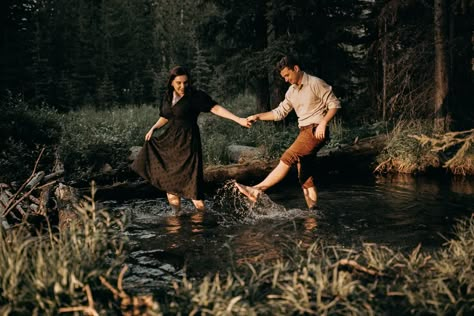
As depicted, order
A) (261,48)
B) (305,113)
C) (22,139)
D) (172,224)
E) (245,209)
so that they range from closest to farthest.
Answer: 1. (172,224)
2. (305,113)
3. (245,209)
4. (22,139)
5. (261,48)

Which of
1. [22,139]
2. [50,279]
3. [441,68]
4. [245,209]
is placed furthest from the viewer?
[441,68]

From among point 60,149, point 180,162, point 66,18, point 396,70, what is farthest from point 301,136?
point 66,18

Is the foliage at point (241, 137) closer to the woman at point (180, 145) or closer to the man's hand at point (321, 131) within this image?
the woman at point (180, 145)

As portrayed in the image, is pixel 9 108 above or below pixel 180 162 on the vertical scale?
above

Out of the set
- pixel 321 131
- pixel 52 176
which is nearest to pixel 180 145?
pixel 321 131

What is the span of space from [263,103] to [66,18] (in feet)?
64.7

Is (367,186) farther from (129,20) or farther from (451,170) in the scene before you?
(129,20)

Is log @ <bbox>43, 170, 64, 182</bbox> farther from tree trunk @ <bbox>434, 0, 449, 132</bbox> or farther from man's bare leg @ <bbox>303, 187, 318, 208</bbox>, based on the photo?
tree trunk @ <bbox>434, 0, 449, 132</bbox>

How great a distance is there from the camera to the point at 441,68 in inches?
455

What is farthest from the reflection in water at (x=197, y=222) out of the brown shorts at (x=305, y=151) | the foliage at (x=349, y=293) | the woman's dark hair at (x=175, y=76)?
the foliage at (x=349, y=293)

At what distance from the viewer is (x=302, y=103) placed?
23.7ft

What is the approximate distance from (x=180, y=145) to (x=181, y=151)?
9 cm

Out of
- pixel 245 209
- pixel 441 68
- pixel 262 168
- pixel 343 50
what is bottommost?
pixel 245 209

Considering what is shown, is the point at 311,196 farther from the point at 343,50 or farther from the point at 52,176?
the point at 343,50
